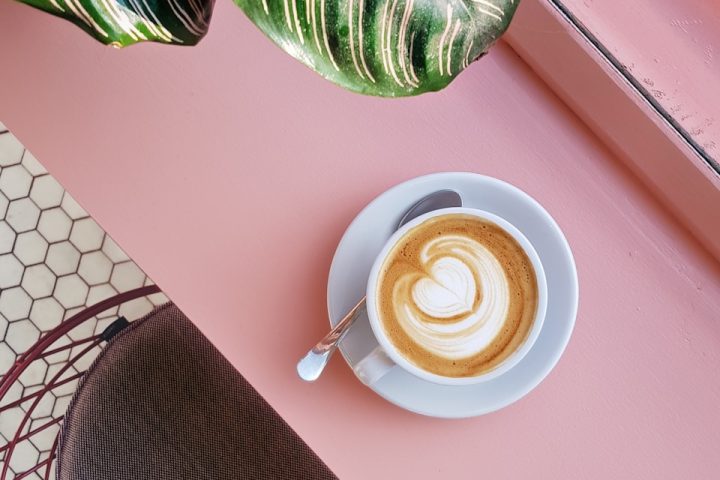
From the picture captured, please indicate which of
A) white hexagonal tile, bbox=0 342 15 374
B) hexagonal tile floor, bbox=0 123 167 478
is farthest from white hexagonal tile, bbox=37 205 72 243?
white hexagonal tile, bbox=0 342 15 374

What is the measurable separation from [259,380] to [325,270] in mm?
125

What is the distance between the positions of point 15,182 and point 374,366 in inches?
37.6

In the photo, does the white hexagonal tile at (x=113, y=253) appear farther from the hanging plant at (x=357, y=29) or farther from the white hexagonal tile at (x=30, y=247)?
the hanging plant at (x=357, y=29)

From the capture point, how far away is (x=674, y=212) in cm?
69

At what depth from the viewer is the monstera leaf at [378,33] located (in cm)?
38

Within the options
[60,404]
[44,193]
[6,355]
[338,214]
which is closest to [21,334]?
[6,355]

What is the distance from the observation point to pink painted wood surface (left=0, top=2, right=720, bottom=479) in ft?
2.25

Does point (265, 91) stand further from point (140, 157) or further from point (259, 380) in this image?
point (259, 380)

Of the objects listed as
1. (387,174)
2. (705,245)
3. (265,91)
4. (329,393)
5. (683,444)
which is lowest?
(683,444)

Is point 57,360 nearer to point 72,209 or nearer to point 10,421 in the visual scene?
point 10,421

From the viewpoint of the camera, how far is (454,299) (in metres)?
0.61

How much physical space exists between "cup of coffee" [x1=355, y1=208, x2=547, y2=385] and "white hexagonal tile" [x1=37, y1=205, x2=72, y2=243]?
880 millimetres

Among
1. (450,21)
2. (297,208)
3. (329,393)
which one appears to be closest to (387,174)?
(297,208)

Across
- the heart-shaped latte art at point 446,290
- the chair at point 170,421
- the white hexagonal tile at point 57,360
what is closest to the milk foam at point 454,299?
the heart-shaped latte art at point 446,290
